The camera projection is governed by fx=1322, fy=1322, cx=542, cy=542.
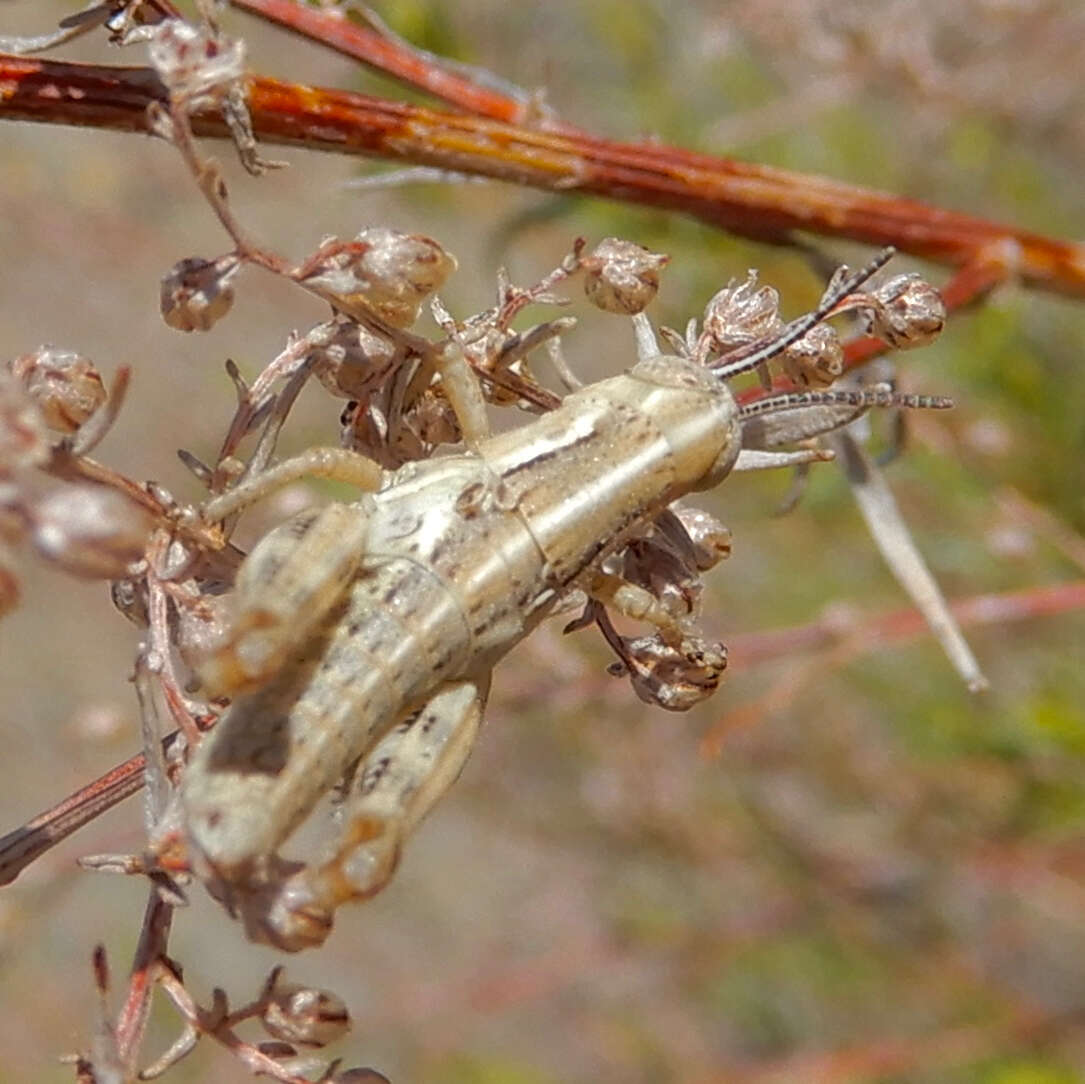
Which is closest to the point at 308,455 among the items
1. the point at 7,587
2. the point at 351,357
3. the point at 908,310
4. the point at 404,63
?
the point at 351,357

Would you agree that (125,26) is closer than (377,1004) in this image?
Yes

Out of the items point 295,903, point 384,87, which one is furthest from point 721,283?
point 295,903

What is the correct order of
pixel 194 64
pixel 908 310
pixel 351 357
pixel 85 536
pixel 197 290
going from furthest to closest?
pixel 908 310 → pixel 351 357 → pixel 197 290 → pixel 194 64 → pixel 85 536

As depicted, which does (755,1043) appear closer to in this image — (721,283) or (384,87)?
(721,283)

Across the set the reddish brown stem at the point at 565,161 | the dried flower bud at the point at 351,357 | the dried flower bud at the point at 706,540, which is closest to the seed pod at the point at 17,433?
the dried flower bud at the point at 351,357

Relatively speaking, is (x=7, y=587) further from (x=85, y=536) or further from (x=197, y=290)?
(x=197, y=290)
